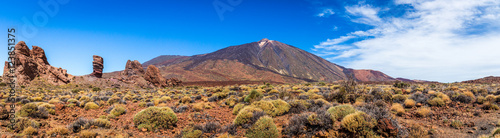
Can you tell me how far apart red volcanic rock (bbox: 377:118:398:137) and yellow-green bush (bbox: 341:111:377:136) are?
0.15 metres

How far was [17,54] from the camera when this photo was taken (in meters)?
32.3

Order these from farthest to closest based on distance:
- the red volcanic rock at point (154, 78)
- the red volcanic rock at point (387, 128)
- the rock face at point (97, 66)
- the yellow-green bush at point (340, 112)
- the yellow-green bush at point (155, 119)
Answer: the red volcanic rock at point (154, 78)
the rock face at point (97, 66)
the yellow-green bush at point (155, 119)
the yellow-green bush at point (340, 112)
the red volcanic rock at point (387, 128)

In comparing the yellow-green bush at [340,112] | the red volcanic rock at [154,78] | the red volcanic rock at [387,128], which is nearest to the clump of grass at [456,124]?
the red volcanic rock at [387,128]

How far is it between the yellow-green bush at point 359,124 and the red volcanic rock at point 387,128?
0.15 m

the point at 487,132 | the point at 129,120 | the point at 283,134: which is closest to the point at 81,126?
the point at 129,120

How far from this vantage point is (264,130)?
686 centimetres

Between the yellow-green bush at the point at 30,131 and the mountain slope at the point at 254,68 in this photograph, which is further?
the mountain slope at the point at 254,68

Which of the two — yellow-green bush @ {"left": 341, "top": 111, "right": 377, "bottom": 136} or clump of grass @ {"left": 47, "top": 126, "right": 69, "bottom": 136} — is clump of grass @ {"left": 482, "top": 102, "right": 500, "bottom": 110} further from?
clump of grass @ {"left": 47, "top": 126, "right": 69, "bottom": 136}

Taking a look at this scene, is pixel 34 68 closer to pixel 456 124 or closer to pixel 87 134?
→ pixel 87 134

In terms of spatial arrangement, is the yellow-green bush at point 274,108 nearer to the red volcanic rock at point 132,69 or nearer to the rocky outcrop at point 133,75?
the rocky outcrop at point 133,75

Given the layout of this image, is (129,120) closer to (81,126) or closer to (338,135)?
(81,126)

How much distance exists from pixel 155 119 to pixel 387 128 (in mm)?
8655

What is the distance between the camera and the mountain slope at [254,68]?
108 metres

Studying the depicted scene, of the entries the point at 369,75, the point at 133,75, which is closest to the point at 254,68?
the point at 133,75
